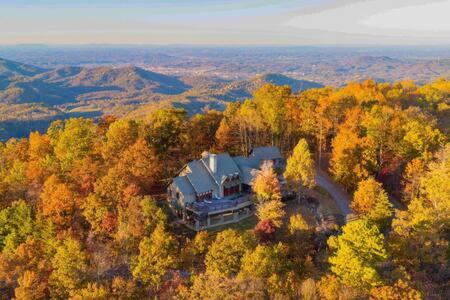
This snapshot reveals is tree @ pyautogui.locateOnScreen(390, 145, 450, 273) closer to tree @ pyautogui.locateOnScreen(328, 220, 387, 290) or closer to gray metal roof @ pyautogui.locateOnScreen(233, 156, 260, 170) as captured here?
tree @ pyautogui.locateOnScreen(328, 220, 387, 290)

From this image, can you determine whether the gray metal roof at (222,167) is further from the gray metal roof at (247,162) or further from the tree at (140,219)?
the tree at (140,219)

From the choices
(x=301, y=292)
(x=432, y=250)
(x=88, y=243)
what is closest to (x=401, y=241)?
(x=432, y=250)

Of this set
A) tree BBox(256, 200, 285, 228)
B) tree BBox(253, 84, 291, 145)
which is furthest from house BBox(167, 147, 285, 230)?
tree BBox(253, 84, 291, 145)

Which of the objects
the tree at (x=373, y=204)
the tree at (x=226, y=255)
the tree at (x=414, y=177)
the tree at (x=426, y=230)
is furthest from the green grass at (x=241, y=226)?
the tree at (x=414, y=177)

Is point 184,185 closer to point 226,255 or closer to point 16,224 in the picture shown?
point 226,255

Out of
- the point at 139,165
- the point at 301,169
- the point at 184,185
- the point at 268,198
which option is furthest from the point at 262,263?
the point at 139,165

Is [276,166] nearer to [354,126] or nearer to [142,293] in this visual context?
[354,126]
